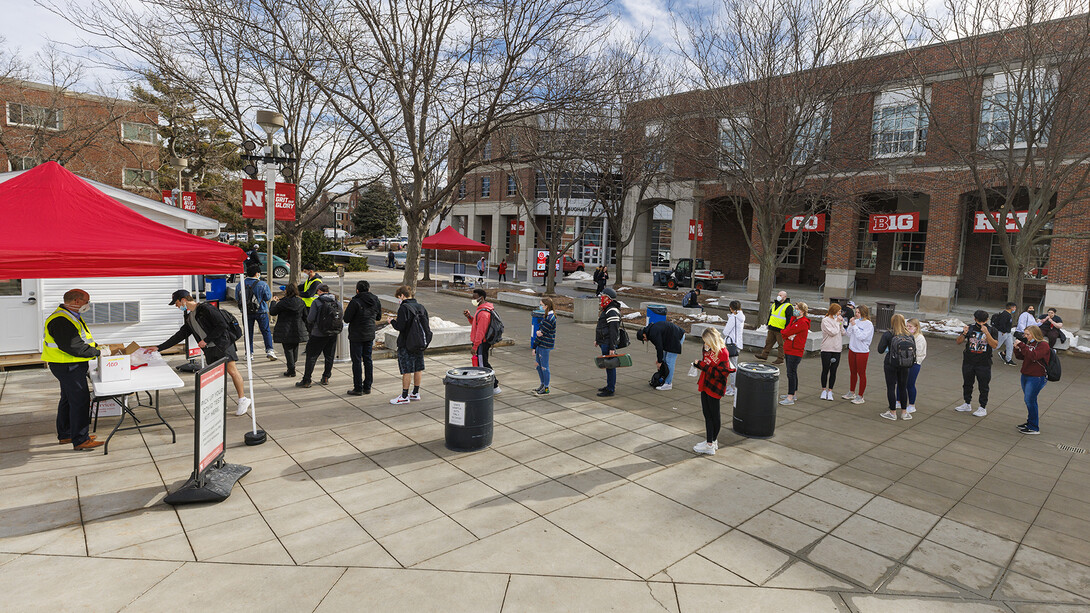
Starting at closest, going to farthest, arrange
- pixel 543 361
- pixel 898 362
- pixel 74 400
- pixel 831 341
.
→ pixel 74 400 < pixel 898 362 < pixel 543 361 < pixel 831 341

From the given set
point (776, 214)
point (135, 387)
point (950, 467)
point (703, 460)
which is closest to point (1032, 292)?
point (776, 214)

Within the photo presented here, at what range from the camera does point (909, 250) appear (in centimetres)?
3212

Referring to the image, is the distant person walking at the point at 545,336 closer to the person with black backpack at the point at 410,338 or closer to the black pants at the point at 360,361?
the person with black backpack at the point at 410,338

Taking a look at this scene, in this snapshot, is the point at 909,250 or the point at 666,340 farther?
the point at 909,250

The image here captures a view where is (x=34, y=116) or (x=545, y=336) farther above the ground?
(x=34, y=116)

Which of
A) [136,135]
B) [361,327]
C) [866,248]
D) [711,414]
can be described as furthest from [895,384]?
[136,135]

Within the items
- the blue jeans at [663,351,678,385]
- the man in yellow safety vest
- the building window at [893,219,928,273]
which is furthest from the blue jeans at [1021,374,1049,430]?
the building window at [893,219,928,273]

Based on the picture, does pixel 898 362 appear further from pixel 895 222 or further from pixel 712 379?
pixel 895 222

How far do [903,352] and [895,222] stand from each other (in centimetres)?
2041

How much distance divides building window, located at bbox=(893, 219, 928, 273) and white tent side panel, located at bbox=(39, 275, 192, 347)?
33.8 metres

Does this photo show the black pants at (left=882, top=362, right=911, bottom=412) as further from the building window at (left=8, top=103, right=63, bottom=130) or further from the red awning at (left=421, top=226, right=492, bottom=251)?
the building window at (left=8, top=103, right=63, bottom=130)

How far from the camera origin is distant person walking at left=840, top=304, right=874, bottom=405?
33.1 feet

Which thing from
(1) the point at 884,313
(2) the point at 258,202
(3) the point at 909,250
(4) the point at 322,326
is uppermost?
(3) the point at 909,250

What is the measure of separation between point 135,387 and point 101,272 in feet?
4.58
